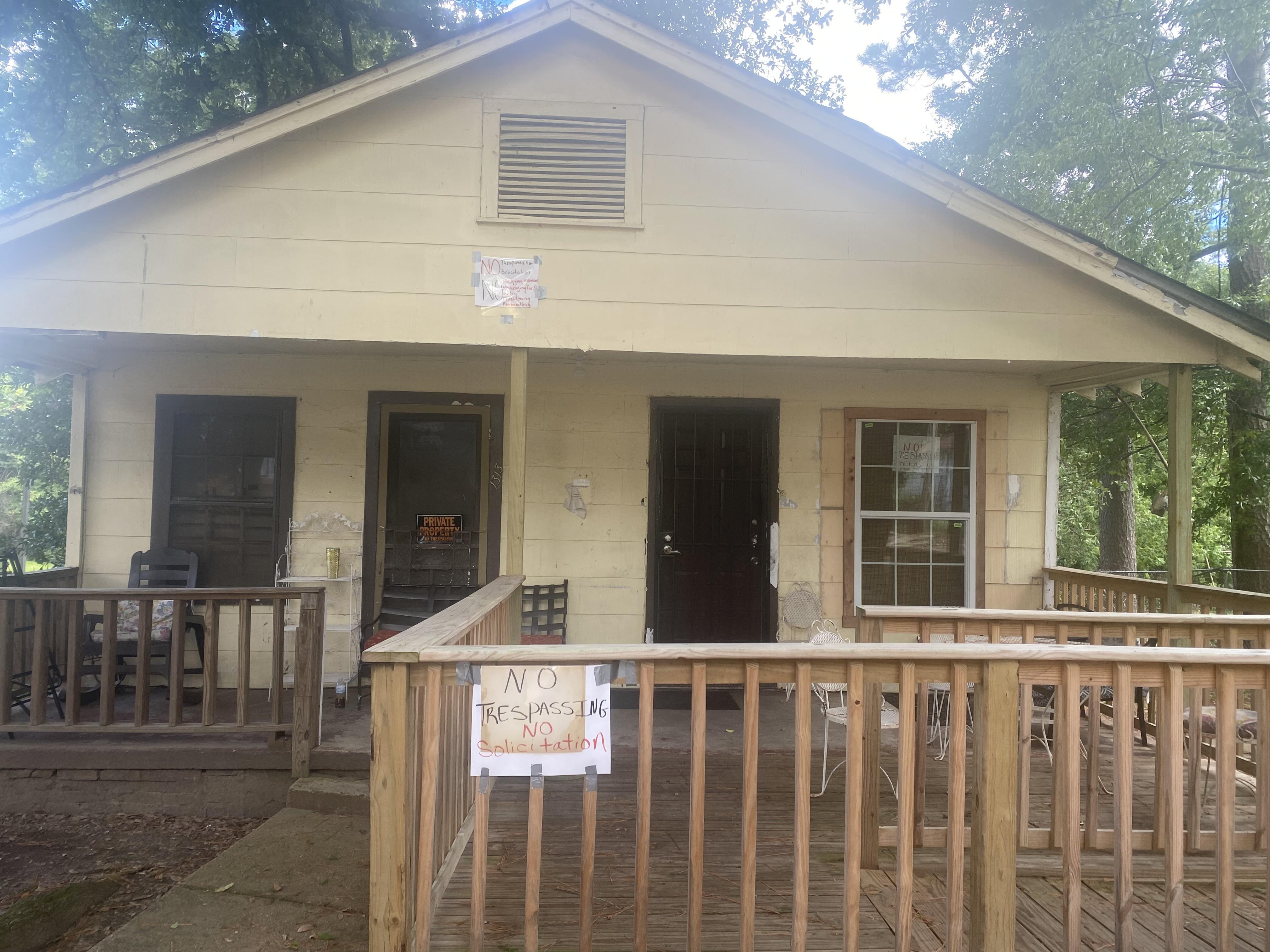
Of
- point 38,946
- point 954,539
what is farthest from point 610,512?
point 38,946

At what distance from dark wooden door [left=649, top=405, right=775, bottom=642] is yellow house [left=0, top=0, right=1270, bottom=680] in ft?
0.35

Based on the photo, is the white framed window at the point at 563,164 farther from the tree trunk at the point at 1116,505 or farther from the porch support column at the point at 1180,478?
the tree trunk at the point at 1116,505

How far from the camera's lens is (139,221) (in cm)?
432

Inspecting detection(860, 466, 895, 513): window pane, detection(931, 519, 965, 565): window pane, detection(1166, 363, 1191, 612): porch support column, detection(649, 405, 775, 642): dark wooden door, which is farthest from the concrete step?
detection(1166, 363, 1191, 612): porch support column

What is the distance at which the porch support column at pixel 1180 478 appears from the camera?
447 cm

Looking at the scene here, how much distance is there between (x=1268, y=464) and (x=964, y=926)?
30.4 ft

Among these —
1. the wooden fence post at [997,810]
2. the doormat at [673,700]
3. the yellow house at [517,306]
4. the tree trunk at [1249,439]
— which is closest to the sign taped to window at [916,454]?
the yellow house at [517,306]

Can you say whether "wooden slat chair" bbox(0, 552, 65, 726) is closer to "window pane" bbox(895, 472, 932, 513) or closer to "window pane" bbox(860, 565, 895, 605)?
"window pane" bbox(860, 565, 895, 605)

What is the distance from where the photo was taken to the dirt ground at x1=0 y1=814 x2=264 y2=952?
3.29m

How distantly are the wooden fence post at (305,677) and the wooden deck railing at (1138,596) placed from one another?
486cm

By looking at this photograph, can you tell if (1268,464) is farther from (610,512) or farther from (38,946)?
(38,946)

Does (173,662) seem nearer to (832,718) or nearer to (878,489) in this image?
(832,718)

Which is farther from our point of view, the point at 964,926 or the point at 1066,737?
the point at 964,926

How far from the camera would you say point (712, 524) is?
5793 mm
